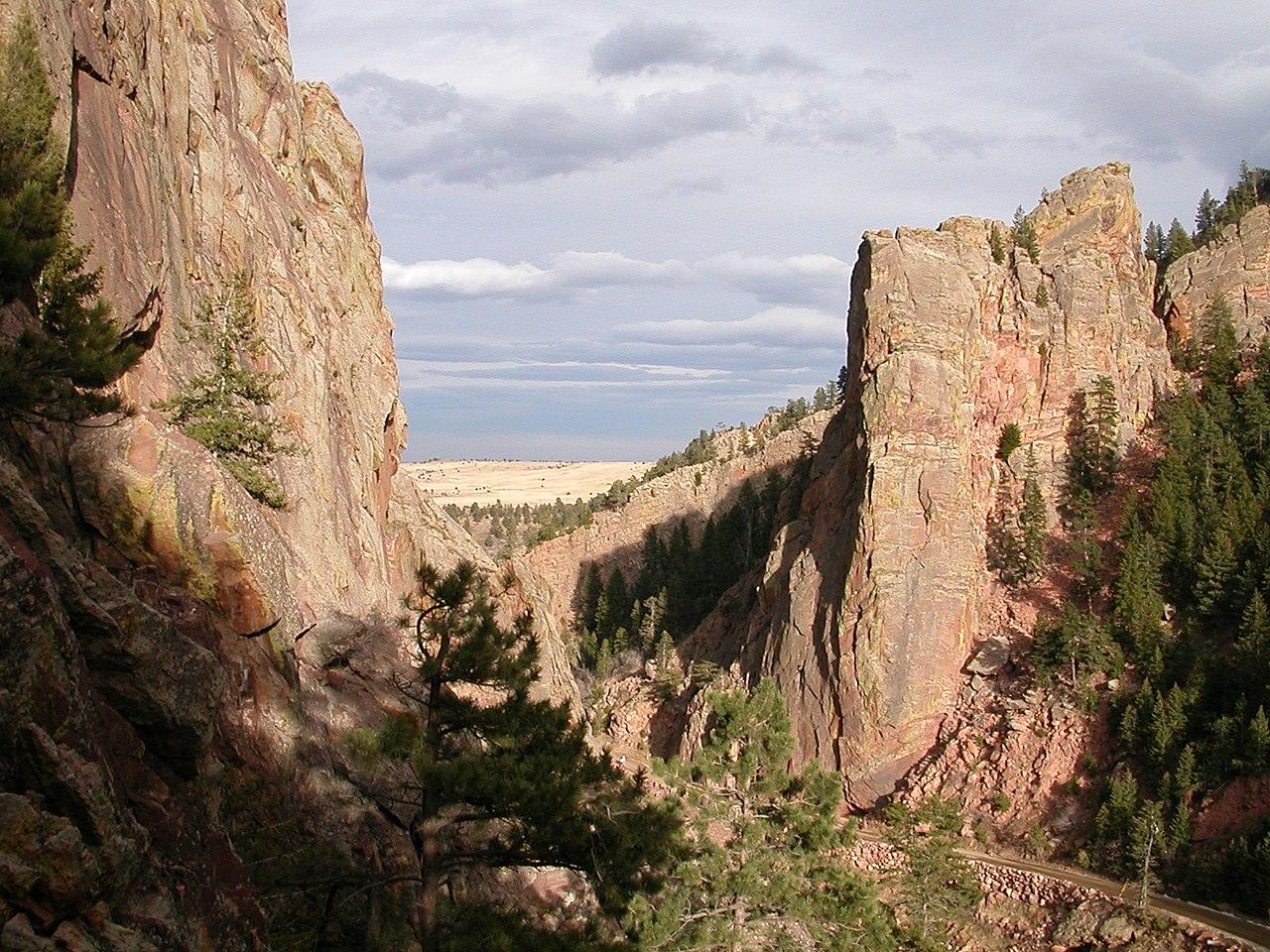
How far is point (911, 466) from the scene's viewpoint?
45375 mm

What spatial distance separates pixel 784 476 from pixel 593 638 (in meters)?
20.9

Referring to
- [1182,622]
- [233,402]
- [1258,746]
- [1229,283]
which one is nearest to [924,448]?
[1182,622]

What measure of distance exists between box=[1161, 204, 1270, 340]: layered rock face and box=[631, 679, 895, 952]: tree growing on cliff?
1979 inches

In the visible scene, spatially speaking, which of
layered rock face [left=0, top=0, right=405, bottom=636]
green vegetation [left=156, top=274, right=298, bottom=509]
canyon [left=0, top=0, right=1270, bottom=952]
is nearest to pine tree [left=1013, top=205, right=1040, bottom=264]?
canyon [left=0, top=0, right=1270, bottom=952]

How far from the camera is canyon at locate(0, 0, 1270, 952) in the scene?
8102 millimetres

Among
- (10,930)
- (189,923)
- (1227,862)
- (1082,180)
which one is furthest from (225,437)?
(1082,180)

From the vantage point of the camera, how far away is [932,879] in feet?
97.9

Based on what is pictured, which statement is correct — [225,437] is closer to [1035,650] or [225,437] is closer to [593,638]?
[1035,650]

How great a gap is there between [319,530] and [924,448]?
30.3 metres

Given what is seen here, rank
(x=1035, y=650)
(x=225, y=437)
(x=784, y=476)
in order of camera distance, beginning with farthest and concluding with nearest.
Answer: (x=784, y=476) < (x=1035, y=650) < (x=225, y=437)

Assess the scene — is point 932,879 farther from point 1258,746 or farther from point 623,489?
point 623,489

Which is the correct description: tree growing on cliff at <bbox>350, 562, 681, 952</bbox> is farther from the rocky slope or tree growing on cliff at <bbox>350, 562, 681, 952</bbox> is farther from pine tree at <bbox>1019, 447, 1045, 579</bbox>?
pine tree at <bbox>1019, 447, 1045, 579</bbox>

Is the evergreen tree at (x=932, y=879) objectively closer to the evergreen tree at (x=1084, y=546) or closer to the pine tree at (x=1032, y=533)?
the evergreen tree at (x=1084, y=546)

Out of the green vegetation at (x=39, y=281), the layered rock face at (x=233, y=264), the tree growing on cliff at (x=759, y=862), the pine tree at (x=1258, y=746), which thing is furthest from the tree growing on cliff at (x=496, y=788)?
the pine tree at (x=1258, y=746)
